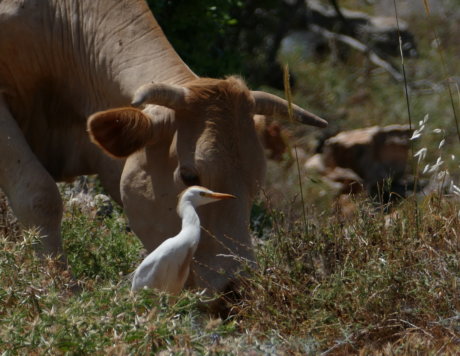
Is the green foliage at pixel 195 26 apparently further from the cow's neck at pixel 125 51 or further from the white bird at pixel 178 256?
the white bird at pixel 178 256

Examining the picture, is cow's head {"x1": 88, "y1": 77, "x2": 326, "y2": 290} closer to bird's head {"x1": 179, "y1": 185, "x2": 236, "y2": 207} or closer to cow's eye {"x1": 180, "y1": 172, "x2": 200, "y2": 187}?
cow's eye {"x1": 180, "y1": 172, "x2": 200, "y2": 187}

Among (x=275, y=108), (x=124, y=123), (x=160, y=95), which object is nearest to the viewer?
(x=160, y=95)

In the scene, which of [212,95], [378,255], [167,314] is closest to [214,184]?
[212,95]

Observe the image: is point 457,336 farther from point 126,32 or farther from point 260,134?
point 126,32

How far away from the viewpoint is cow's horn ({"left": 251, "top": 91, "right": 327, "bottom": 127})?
642 centimetres

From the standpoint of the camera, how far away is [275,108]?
21.4 ft

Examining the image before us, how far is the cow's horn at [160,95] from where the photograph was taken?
19.3 ft

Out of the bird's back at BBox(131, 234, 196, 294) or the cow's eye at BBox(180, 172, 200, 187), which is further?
the cow's eye at BBox(180, 172, 200, 187)

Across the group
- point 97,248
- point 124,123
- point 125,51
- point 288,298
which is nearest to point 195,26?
point 125,51

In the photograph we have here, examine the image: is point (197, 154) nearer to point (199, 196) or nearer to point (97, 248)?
point (199, 196)

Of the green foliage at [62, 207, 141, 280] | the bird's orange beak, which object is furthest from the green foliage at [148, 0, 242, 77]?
the bird's orange beak

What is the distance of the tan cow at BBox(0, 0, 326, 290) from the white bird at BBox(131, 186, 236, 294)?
17cm

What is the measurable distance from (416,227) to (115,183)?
2117 mm

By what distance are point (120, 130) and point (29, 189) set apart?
A: 2.78 feet
